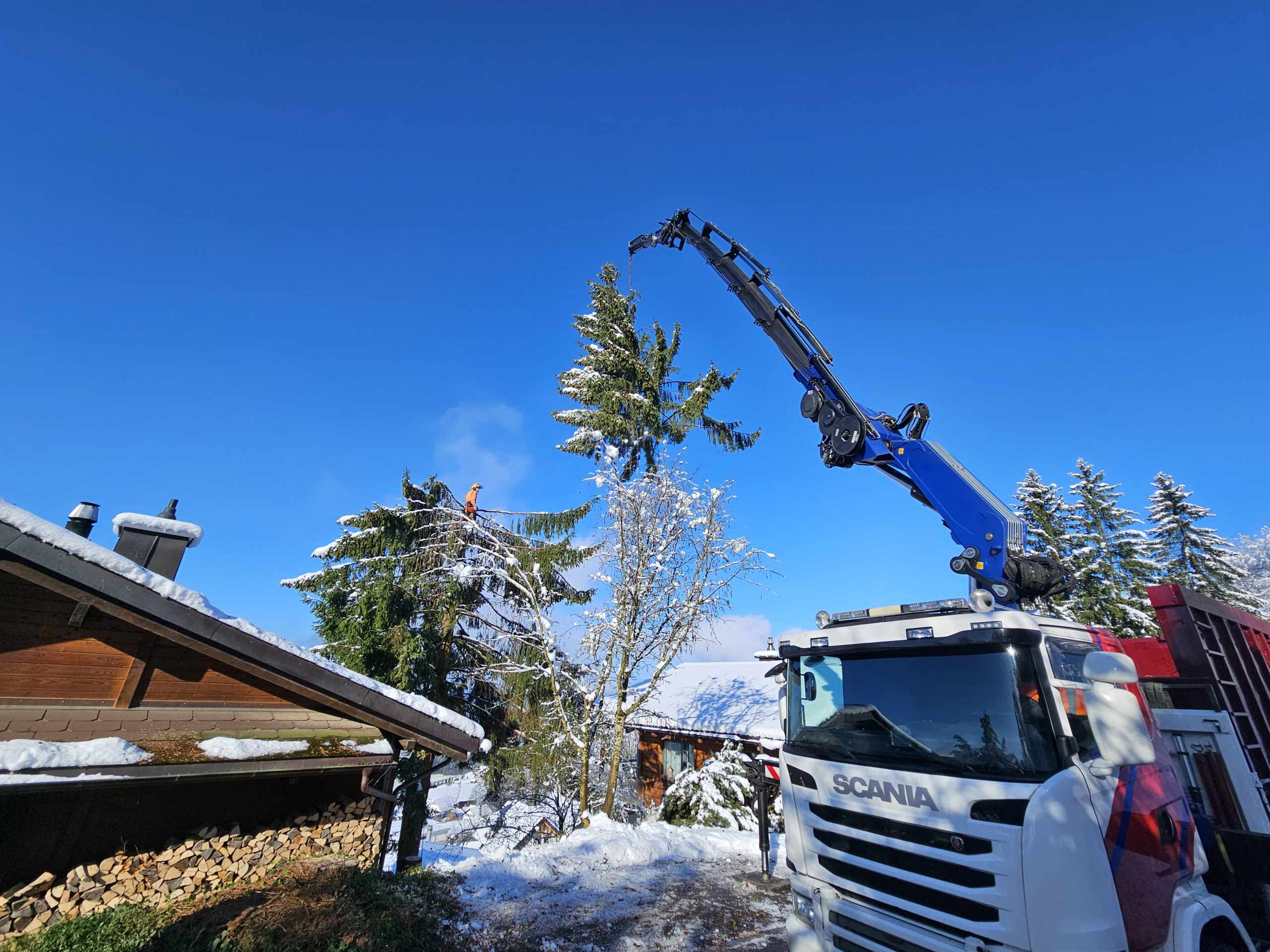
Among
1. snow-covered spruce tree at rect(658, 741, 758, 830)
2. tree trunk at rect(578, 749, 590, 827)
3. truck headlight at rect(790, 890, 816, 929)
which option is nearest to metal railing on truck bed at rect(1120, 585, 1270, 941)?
truck headlight at rect(790, 890, 816, 929)

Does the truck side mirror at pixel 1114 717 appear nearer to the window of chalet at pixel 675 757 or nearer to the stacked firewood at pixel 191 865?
the stacked firewood at pixel 191 865

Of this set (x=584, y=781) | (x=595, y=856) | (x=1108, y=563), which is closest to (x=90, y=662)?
(x=595, y=856)

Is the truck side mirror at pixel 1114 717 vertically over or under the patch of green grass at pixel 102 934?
over

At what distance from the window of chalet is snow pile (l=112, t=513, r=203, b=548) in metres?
18.2

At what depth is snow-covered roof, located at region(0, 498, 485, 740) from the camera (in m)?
5.32

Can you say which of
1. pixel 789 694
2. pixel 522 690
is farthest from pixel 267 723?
pixel 522 690

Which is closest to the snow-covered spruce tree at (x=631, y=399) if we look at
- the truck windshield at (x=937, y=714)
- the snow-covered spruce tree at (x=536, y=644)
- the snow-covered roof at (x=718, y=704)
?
the snow-covered spruce tree at (x=536, y=644)

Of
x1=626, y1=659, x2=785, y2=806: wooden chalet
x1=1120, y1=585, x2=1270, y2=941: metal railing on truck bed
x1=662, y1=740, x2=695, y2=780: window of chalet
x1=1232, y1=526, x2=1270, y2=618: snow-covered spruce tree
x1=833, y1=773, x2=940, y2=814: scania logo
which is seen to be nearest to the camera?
x1=833, y1=773, x2=940, y2=814: scania logo

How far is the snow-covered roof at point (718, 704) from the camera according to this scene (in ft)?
58.9

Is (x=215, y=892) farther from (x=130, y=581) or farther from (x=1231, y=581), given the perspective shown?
(x=1231, y=581)

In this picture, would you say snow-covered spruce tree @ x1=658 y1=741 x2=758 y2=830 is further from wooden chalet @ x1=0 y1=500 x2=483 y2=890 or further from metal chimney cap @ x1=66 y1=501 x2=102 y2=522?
metal chimney cap @ x1=66 y1=501 x2=102 y2=522

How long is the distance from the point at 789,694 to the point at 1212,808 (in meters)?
4.04

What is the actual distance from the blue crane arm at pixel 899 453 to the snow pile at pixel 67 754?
8.76m

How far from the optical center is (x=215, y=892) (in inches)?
225
